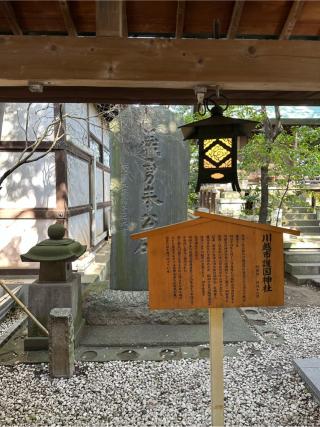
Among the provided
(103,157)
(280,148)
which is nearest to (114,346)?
(280,148)

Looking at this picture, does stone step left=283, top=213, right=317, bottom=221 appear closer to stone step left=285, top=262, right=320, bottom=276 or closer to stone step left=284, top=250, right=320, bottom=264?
stone step left=284, top=250, right=320, bottom=264

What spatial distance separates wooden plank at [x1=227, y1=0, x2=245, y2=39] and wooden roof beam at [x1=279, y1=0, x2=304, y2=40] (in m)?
0.37

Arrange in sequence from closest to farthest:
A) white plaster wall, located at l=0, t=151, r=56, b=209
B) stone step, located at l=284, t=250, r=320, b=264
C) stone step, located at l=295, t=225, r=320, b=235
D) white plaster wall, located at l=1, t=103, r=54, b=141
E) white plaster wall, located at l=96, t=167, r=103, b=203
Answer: white plaster wall, located at l=1, t=103, r=54, b=141, white plaster wall, located at l=0, t=151, r=56, b=209, stone step, located at l=284, t=250, r=320, b=264, stone step, located at l=295, t=225, r=320, b=235, white plaster wall, located at l=96, t=167, r=103, b=203

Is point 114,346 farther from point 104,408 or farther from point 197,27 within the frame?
point 197,27

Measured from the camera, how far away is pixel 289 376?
4.33m

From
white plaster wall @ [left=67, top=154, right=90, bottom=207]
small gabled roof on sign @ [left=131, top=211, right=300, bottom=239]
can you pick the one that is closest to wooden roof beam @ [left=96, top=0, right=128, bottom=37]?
small gabled roof on sign @ [left=131, top=211, right=300, bottom=239]

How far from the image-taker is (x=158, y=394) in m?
3.96

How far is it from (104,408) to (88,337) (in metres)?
1.80

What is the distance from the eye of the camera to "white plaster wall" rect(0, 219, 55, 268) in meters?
8.12

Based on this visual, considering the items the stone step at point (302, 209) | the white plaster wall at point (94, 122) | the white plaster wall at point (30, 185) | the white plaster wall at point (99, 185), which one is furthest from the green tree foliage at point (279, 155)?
the white plaster wall at point (99, 185)

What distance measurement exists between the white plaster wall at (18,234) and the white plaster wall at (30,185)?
36 cm

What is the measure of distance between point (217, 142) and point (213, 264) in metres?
1.09

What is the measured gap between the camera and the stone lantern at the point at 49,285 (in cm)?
502

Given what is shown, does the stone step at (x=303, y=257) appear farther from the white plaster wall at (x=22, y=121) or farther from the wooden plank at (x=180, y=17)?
the wooden plank at (x=180, y=17)
